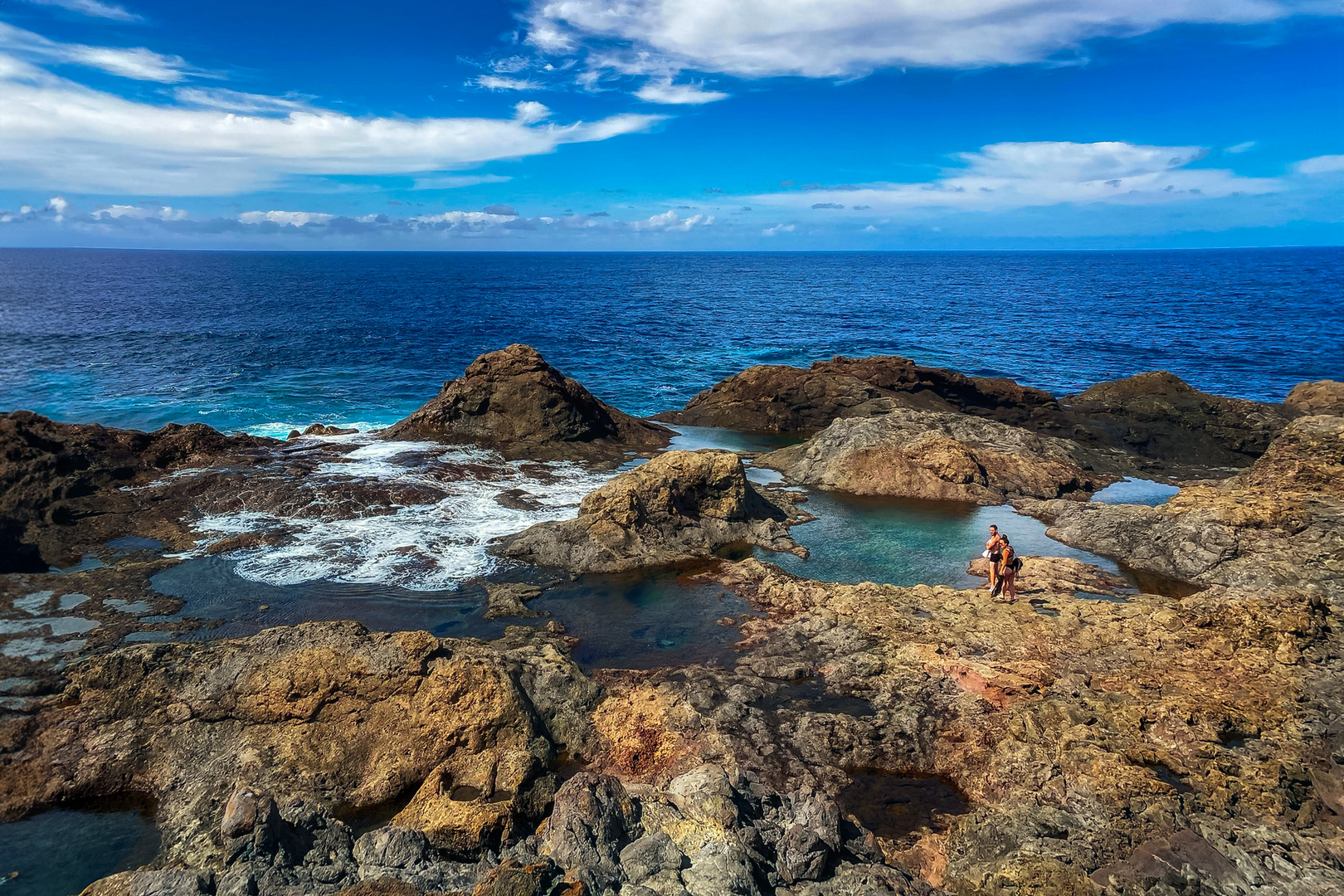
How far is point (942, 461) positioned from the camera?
23.9 meters

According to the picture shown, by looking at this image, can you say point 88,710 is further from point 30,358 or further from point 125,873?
point 30,358

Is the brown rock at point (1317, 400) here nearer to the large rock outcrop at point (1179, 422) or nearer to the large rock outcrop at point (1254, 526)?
the large rock outcrop at point (1179, 422)

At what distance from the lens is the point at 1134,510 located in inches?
747

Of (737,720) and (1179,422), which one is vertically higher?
(1179,422)

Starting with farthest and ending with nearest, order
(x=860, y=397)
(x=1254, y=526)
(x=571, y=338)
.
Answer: (x=571, y=338), (x=860, y=397), (x=1254, y=526)

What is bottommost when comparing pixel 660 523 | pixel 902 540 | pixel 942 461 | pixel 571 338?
pixel 902 540

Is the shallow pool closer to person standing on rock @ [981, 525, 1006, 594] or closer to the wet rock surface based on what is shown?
person standing on rock @ [981, 525, 1006, 594]

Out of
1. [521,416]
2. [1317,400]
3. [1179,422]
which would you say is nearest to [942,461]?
[1179,422]

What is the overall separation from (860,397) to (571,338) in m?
39.0

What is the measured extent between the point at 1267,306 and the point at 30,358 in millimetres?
128308

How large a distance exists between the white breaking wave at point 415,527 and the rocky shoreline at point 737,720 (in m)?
0.78

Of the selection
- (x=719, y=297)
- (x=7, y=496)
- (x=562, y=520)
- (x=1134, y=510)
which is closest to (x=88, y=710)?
(x=562, y=520)

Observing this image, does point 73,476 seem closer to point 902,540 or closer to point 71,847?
point 71,847

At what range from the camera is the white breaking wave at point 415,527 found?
16.9 m
